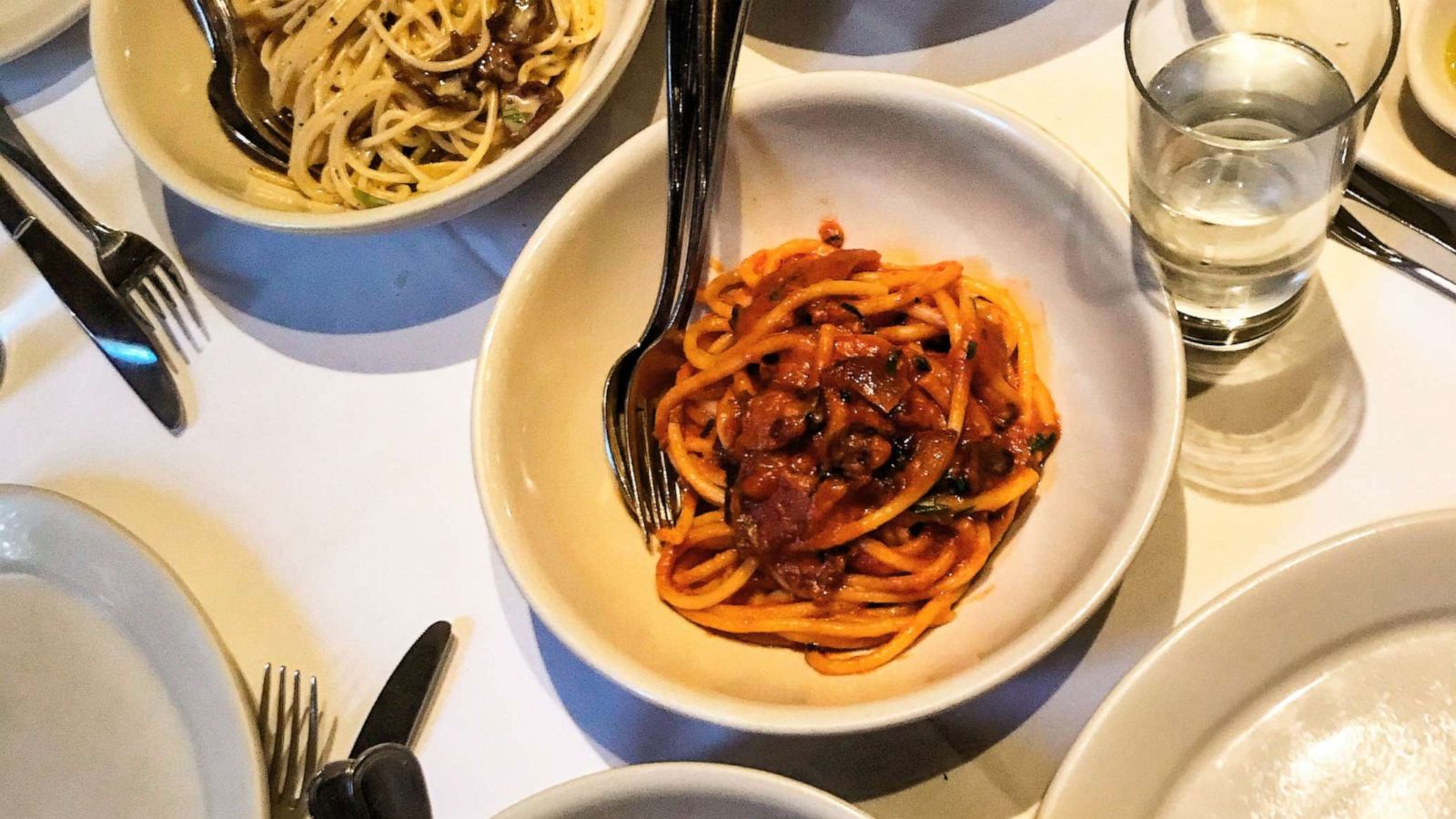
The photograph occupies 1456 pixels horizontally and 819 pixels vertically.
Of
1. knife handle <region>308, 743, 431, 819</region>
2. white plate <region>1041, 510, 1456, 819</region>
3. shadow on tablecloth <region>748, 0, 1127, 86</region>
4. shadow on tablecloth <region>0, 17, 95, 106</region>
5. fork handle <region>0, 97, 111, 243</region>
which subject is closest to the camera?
white plate <region>1041, 510, 1456, 819</region>

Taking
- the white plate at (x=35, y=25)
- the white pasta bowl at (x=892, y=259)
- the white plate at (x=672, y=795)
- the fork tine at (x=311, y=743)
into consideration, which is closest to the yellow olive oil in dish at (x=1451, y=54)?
the white pasta bowl at (x=892, y=259)

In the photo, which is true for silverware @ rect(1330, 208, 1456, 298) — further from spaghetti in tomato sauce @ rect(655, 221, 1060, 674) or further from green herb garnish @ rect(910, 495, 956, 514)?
green herb garnish @ rect(910, 495, 956, 514)

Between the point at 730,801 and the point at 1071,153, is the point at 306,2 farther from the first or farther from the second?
the point at 730,801

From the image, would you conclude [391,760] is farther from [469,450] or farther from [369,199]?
[369,199]

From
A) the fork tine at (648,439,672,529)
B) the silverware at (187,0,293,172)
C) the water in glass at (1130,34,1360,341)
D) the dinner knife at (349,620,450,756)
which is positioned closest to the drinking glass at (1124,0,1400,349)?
the water in glass at (1130,34,1360,341)

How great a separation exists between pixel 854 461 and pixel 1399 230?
0.69 metres

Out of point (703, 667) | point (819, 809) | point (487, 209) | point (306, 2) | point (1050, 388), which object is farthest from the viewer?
point (306, 2)

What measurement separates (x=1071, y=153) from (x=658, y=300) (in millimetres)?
504

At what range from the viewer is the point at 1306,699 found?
1019 millimetres

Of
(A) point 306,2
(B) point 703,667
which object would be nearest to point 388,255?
(A) point 306,2

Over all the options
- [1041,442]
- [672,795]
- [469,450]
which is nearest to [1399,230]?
[1041,442]

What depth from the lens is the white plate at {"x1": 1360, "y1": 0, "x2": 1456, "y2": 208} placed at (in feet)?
3.92

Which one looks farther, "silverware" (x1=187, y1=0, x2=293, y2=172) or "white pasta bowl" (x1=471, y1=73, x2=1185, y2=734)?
"silverware" (x1=187, y1=0, x2=293, y2=172)

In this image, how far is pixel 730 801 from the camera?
3.31 feet
